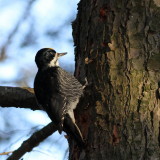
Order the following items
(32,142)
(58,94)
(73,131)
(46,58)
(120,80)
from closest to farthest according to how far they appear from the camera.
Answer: (120,80)
(73,131)
(32,142)
(58,94)
(46,58)

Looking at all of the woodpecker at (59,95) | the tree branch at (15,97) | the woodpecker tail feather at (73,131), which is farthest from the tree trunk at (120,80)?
the tree branch at (15,97)

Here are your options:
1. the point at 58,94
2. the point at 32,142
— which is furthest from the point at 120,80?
the point at 32,142

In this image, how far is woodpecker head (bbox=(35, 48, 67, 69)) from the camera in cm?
470

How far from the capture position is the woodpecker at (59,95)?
11.9 ft

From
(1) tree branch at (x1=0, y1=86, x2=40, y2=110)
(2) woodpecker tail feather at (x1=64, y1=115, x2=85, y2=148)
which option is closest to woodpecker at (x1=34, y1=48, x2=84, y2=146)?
(2) woodpecker tail feather at (x1=64, y1=115, x2=85, y2=148)

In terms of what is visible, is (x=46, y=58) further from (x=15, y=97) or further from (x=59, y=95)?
(x=15, y=97)

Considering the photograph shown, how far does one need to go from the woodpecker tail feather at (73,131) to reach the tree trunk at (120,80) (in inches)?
1.9

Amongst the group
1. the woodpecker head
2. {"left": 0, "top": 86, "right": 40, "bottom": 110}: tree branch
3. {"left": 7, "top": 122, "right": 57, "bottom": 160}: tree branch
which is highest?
the woodpecker head

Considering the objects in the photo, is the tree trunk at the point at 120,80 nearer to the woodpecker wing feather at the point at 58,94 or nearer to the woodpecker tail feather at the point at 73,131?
the woodpecker tail feather at the point at 73,131

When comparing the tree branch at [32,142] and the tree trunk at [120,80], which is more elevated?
the tree trunk at [120,80]

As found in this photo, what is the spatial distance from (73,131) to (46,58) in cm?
161

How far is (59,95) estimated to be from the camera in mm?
4086

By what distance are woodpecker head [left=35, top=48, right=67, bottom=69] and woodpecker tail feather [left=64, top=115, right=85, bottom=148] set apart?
1178mm

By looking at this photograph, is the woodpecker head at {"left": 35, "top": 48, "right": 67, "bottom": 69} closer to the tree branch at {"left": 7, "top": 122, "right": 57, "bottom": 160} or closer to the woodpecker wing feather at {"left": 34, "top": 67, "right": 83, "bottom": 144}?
the woodpecker wing feather at {"left": 34, "top": 67, "right": 83, "bottom": 144}
